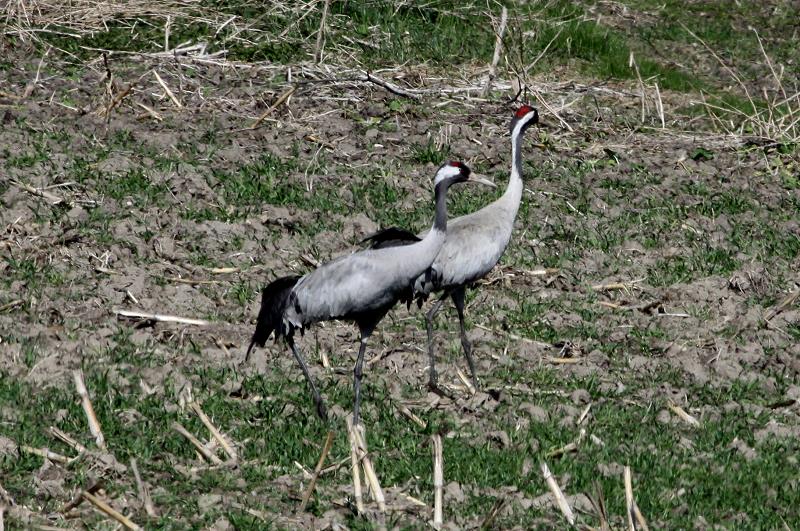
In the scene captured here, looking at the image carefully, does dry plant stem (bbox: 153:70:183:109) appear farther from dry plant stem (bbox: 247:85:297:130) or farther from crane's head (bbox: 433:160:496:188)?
crane's head (bbox: 433:160:496:188)

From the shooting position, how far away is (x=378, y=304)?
641 cm

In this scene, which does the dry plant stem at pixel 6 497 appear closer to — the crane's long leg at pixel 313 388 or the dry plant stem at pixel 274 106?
the crane's long leg at pixel 313 388

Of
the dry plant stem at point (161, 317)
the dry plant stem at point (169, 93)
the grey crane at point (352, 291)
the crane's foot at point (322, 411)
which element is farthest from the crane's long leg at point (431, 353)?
the dry plant stem at point (169, 93)

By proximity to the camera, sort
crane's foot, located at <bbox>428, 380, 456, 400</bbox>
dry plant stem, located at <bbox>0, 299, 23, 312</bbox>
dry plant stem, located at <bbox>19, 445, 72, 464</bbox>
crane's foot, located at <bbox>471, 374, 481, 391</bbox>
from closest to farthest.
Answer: dry plant stem, located at <bbox>19, 445, 72, 464</bbox> < crane's foot, located at <bbox>428, 380, 456, 400</bbox> < crane's foot, located at <bbox>471, 374, 481, 391</bbox> < dry plant stem, located at <bbox>0, 299, 23, 312</bbox>

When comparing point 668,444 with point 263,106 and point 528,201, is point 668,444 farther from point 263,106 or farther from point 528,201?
point 263,106

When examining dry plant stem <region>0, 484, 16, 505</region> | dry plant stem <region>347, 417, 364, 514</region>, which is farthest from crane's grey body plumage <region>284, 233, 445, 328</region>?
dry plant stem <region>0, 484, 16, 505</region>

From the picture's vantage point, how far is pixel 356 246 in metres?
8.48

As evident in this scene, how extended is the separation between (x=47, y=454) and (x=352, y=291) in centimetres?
166

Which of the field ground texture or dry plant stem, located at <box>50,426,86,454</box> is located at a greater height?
dry plant stem, located at <box>50,426,86,454</box>

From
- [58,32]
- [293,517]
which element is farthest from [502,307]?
[58,32]

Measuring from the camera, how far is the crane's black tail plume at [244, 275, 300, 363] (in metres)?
6.45

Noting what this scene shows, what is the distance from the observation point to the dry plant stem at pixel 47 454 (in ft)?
17.7

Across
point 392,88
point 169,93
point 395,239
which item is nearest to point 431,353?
point 395,239

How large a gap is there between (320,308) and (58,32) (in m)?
5.72
